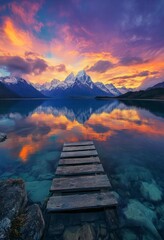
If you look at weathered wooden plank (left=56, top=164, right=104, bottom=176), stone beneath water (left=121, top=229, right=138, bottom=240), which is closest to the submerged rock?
weathered wooden plank (left=56, top=164, right=104, bottom=176)

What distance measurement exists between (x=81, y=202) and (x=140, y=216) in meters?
3.10

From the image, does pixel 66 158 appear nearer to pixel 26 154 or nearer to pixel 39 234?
pixel 26 154

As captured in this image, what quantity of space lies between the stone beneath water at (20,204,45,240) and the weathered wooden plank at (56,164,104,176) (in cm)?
Result: 368

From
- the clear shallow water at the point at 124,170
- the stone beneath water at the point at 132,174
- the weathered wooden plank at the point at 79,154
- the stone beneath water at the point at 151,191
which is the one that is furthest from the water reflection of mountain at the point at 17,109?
the stone beneath water at the point at 151,191

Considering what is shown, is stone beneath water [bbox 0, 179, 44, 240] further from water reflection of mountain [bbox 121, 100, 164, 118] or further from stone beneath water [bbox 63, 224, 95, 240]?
water reflection of mountain [bbox 121, 100, 164, 118]

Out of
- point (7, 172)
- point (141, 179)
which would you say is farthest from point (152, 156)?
point (7, 172)

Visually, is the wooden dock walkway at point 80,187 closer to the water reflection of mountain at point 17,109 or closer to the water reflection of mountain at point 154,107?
the water reflection of mountain at point 154,107

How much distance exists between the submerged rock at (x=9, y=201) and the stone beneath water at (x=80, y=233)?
7.97 ft

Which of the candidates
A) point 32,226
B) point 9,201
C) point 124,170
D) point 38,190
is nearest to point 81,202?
point 32,226

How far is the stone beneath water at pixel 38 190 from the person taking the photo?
8805 mm

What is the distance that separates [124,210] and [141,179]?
3.66 meters

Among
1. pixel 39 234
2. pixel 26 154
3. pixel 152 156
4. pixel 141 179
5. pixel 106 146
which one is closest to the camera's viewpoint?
pixel 39 234

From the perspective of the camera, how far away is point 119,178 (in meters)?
10.8

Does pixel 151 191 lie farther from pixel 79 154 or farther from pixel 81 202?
pixel 79 154
